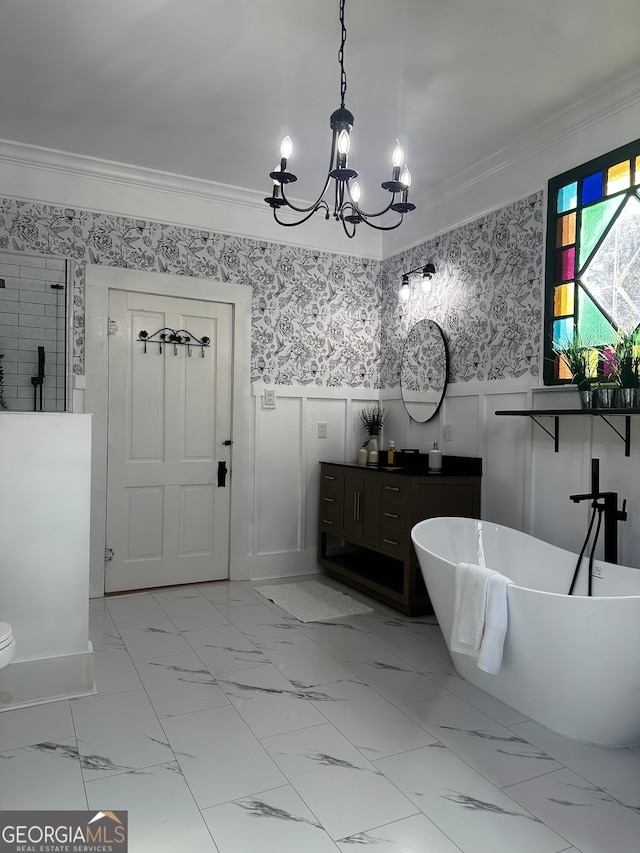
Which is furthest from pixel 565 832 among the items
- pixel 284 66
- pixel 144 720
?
pixel 284 66

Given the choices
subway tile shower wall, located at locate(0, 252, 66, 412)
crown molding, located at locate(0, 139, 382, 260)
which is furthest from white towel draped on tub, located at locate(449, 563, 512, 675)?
crown molding, located at locate(0, 139, 382, 260)

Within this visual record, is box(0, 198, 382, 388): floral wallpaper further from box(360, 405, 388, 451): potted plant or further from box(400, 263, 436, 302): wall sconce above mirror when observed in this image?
box(400, 263, 436, 302): wall sconce above mirror

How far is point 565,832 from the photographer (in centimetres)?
177

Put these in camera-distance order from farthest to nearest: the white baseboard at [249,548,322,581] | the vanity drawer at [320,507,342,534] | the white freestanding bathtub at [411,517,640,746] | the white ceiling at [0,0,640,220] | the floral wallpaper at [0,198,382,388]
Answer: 1. the white baseboard at [249,548,322,581]
2. the vanity drawer at [320,507,342,534]
3. the floral wallpaper at [0,198,382,388]
4. the white ceiling at [0,0,640,220]
5. the white freestanding bathtub at [411,517,640,746]

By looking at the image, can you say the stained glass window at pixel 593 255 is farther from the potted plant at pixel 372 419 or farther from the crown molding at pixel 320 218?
the potted plant at pixel 372 419

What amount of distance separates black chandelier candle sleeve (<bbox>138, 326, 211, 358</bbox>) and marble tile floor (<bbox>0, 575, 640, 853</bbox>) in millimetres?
2052

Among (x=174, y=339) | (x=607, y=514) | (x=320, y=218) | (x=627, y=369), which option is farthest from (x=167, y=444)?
(x=627, y=369)

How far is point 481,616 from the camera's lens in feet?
7.79

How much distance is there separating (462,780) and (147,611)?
2368 millimetres

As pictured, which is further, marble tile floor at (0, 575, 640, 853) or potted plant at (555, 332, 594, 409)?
potted plant at (555, 332, 594, 409)

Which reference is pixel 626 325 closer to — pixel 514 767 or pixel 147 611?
pixel 514 767

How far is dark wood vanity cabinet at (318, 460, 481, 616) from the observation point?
12.1 feet

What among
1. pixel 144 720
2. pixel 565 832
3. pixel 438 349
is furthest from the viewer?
pixel 438 349

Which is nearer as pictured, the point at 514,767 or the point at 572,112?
the point at 514,767
